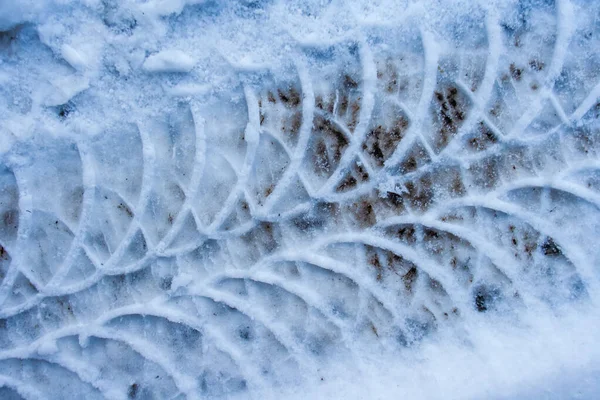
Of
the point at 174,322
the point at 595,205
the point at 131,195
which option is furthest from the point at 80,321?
the point at 595,205

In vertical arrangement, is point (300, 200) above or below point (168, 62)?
below

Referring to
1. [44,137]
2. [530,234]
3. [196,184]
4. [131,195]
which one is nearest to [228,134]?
[196,184]

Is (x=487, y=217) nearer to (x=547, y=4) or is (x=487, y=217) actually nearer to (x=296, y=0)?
(x=547, y=4)

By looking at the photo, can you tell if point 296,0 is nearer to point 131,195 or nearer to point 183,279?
point 131,195

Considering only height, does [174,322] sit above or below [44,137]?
below

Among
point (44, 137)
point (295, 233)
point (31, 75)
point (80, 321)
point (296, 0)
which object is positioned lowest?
point (80, 321)

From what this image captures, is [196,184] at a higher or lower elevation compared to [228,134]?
lower
